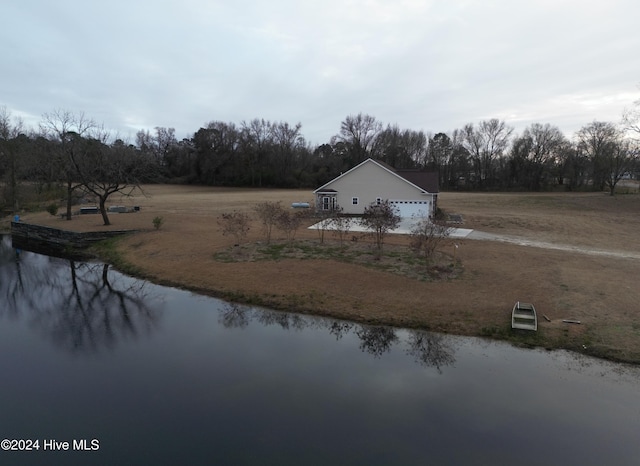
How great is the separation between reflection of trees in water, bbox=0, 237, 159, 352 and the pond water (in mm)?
113

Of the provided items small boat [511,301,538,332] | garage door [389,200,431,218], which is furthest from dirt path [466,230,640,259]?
small boat [511,301,538,332]

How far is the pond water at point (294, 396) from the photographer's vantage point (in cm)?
654

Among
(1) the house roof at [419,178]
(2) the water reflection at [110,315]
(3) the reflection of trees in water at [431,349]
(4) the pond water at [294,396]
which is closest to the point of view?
(4) the pond water at [294,396]

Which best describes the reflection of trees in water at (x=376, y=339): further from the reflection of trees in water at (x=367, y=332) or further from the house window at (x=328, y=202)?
the house window at (x=328, y=202)

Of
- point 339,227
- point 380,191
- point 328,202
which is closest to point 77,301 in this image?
point 339,227

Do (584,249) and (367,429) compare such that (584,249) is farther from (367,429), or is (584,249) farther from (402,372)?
(367,429)

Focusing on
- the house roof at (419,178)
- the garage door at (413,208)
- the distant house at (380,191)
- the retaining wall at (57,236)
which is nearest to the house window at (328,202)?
the distant house at (380,191)

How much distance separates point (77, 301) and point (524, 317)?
14310 mm

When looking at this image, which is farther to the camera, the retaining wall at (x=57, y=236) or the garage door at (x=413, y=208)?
the garage door at (x=413, y=208)

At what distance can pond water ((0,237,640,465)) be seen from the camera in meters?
6.54

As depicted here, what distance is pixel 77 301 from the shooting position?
13.9 metres

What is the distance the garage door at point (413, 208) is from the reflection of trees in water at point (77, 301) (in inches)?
790

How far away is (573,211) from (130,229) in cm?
3729

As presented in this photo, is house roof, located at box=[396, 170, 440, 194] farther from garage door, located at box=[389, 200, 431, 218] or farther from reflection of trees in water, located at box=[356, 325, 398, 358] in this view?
reflection of trees in water, located at box=[356, 325, 398, 358]
